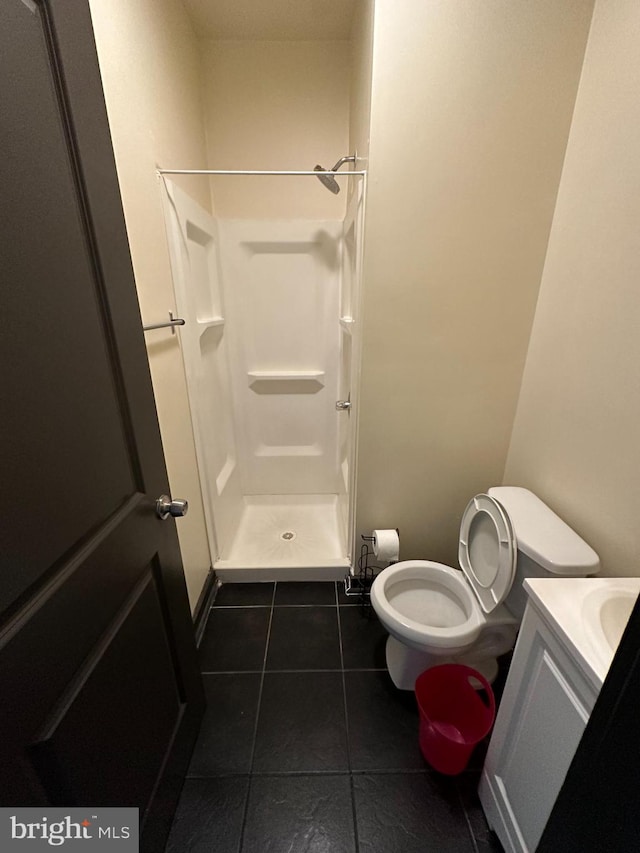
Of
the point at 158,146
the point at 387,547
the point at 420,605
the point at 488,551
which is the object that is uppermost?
the point at 158,146

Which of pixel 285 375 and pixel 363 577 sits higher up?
pixel 285 375

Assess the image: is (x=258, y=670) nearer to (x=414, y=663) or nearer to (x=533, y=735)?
(x=414, y=663)

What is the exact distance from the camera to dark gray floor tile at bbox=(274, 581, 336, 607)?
1.83m

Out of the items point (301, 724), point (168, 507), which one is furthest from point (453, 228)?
point (301, 724)

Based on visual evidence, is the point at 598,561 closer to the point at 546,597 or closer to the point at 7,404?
the point at 546,597

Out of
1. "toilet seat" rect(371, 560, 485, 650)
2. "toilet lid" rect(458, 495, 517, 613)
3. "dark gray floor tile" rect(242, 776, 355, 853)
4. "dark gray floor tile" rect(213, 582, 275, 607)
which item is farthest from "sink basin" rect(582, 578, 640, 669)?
"dark gray floor tile" rect(213, 582, 275, 607)

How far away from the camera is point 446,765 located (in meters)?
1.12

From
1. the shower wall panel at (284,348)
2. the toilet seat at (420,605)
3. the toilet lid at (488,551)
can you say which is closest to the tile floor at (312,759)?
the toilet seat at (420,605)

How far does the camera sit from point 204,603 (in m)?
1.74

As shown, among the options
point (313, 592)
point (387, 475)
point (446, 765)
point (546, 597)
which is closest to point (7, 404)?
point (546, 597)

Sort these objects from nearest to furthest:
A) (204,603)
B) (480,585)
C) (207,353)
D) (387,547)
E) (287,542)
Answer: (480,585)
(387,547)
(204,603)
(207,353)
(287,542)

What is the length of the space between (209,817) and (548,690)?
108cm

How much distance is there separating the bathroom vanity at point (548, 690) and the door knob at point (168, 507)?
91cm

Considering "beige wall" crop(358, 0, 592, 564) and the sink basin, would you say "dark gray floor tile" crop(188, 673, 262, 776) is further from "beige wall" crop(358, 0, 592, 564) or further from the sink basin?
the sink basin
